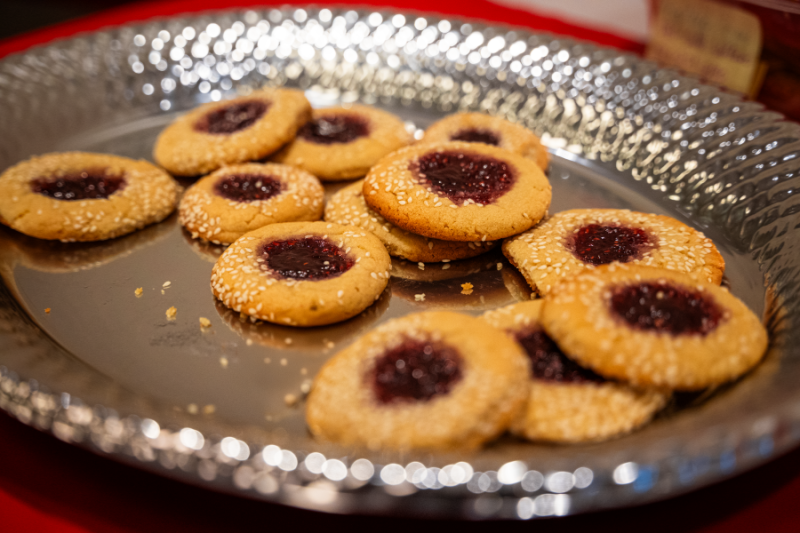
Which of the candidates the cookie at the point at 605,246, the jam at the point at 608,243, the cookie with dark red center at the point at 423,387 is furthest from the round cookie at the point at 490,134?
the cookie with dark red center at the point at 423,387

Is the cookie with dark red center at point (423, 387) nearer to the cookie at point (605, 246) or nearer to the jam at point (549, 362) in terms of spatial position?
the jam at point (549, 362)

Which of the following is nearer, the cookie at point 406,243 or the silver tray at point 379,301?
the silver tray at point 379,301

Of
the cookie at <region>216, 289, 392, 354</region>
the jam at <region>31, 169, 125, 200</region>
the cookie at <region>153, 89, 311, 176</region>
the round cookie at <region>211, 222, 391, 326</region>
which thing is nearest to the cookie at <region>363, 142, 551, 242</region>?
the round cookie at <region>211, 222, 391, 326</region>

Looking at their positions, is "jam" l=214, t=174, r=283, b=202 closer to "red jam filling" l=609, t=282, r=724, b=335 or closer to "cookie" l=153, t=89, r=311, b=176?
"cookie" l=153, t=89, r=311, b=176

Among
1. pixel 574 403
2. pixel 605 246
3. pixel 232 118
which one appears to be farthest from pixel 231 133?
pixel 574 403

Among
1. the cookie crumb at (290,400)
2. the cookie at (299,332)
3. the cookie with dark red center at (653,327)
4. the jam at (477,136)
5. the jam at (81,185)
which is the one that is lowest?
the cookie crumb at (290,400)

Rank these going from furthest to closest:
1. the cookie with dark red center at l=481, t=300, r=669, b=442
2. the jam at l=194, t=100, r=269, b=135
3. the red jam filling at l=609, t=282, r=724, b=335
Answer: the jam at l=194, t=100, r=269, b=135 < the red jam filling at l=609, t=282, r=724, b=335 < the cookie with dark red center at l=481, t=300, r=669, b=442
